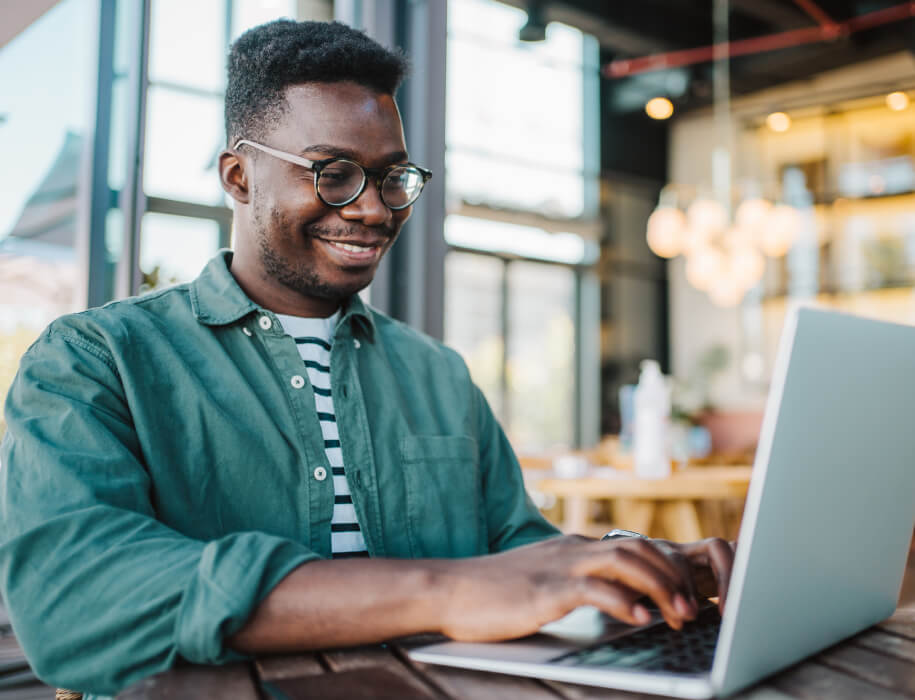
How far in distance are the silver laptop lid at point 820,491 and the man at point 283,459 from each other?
0.37 feet

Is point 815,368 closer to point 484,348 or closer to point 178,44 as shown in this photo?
point 178,44

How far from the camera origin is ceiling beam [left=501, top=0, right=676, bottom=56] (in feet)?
27.3

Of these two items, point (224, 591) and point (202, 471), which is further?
point (202, 471)

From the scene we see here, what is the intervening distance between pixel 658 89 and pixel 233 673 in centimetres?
966

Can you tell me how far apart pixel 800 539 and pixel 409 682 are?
340 millimetres

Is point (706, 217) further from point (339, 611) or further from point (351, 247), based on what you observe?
point (339, 611)

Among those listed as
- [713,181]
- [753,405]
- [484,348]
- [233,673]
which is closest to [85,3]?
[233,673]

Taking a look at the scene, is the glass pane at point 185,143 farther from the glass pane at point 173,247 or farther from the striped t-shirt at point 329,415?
the striped t-shirt at point 329,415

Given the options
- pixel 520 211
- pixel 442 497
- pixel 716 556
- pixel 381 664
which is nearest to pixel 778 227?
pixel 520 211

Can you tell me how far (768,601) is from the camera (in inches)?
24.0

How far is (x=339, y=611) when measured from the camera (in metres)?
0.74

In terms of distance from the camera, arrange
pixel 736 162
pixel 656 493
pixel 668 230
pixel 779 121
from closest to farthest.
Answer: pixel 656 493 → pixel 668 230 → pixel 779 121 → pixel 736 162

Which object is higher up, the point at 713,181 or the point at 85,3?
the point at 713,181

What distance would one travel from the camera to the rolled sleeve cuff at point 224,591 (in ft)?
2.35
